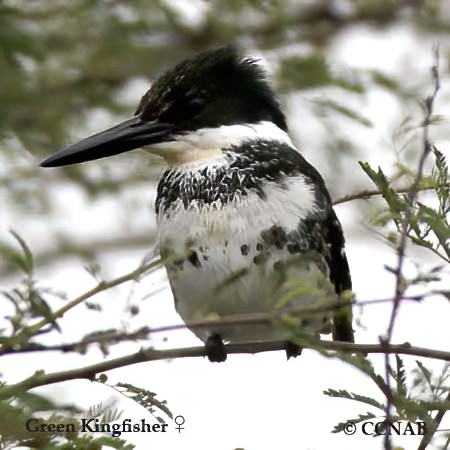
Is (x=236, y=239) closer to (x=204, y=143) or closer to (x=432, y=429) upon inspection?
Result: (x=204, y=143)

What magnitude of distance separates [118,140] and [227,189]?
43 cm

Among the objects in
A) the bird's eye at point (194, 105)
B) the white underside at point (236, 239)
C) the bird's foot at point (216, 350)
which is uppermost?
the bird's eye at point (194, 105)

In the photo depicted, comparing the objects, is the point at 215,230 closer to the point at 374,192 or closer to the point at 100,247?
the point at 374,192

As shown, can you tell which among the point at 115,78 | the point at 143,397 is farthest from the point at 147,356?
the point at 115,78

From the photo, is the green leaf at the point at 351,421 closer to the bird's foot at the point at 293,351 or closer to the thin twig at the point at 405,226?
the thin twig at the point at 405,226

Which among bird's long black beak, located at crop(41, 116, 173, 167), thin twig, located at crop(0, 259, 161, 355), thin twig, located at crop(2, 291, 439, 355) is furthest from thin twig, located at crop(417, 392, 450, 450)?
bird's long black beak, located at crop(41, 116, 173, 167)

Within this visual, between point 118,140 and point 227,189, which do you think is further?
point 118,140

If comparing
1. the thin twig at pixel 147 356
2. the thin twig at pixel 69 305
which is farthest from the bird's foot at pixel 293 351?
the thin twig at pixel 69 305

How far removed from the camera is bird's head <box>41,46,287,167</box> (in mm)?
2920

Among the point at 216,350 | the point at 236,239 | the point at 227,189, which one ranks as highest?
the point at 227,189

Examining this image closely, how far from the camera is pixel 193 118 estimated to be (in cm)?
297

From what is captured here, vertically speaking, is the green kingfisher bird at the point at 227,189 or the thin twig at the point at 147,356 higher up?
the green kingfisher bird at the point at 227,189

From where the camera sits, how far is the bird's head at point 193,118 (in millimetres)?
2920

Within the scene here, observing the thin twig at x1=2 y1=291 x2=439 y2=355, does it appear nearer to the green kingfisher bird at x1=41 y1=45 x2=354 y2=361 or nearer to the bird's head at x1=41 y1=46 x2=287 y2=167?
the green kingfisher bird at x1=41 y1=45 x2=354 y2=361
